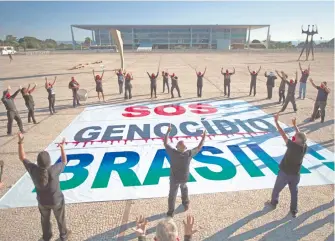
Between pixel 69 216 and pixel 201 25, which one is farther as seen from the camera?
pixel 201 25

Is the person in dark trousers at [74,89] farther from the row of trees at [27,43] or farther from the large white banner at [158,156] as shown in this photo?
the row of trees at [27,43]

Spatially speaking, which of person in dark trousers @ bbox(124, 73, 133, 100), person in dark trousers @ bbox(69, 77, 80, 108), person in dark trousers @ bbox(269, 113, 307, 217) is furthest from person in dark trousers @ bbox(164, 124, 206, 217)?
person in dark trousers @ bbox(124, 73, 133, 100)

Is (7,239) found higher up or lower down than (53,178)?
lower down

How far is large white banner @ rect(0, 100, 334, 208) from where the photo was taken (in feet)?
20.6

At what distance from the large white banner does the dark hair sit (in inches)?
75.9

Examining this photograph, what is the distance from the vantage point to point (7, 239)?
4.69 m

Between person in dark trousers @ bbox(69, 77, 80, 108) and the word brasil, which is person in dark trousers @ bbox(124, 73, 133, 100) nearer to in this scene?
person in dark trousers @ bbox(69, 77, 80, 108)

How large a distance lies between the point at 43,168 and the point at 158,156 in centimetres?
427

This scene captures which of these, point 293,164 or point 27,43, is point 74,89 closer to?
point 293,164

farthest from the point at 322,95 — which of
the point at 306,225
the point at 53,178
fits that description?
the point at 53,178

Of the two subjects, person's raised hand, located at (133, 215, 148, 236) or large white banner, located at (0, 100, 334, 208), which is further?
large white banner, located at (0, 100, 334, 208)

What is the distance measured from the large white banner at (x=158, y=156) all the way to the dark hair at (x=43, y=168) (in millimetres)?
1928

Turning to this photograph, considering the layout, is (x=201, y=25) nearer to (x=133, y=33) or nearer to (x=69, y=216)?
(x=133, y=33)

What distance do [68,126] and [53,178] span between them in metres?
7.15
